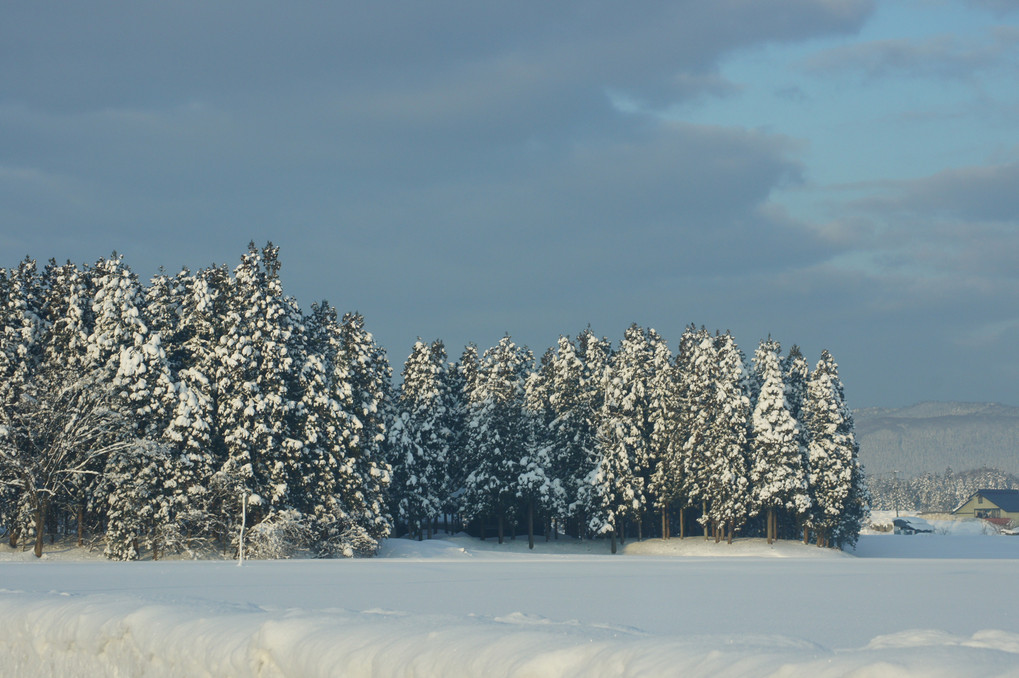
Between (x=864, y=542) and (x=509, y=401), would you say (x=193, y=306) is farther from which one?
(x=864, y=542)

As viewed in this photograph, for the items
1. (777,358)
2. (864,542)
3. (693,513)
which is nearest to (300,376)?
(777,358)

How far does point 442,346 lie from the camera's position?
7394 cm

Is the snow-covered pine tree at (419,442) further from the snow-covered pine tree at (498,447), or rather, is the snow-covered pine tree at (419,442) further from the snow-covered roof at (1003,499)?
the snow-covered roof at (1003,499)

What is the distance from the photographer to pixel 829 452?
211ft

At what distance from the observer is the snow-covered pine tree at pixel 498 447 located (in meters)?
67.2

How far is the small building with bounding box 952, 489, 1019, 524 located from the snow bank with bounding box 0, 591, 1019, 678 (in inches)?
7512

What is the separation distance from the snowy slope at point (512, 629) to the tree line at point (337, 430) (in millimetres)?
20416

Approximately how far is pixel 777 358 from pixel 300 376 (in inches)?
1344

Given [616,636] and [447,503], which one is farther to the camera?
[447,503]

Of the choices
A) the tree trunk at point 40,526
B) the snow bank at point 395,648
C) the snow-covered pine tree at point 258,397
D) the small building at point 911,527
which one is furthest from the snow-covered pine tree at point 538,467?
the small building at point 911,527

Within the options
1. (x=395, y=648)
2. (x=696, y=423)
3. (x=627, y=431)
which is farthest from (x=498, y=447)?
(x=395, y=648)

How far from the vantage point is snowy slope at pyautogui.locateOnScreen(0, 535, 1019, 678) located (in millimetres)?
5785

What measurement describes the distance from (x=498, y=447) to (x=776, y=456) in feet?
Answer: 61.2

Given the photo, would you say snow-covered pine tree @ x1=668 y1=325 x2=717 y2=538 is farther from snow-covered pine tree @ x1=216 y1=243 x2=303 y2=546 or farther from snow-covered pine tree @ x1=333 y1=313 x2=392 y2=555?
snow-covered pine tree @ x1=216 y1=243 x2=303 y2=546
